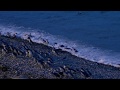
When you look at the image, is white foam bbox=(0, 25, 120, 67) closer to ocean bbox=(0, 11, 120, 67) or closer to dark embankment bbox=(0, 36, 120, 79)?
ocean bbox=(0, 11, 120, 67)

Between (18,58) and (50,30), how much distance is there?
196 cm

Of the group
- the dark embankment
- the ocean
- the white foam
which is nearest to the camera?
the dark embankment

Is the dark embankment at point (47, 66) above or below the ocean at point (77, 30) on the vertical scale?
below

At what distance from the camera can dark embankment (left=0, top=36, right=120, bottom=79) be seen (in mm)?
3031

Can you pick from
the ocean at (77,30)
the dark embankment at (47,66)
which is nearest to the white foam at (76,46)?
the ocean at (77,30)

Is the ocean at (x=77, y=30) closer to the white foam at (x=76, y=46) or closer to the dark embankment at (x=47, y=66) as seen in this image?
the white foam at (x=76, y=46)

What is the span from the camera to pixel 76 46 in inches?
171

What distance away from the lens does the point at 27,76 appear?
9.75ft

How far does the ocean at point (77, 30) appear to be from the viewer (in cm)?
404

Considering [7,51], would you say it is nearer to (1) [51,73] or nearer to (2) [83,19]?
(1) [51,73]

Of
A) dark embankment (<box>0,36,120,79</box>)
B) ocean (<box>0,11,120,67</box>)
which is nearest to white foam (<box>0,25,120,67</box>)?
ocean (<box>0,11,120,67</box>)

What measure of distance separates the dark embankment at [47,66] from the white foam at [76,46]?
16 centimetres

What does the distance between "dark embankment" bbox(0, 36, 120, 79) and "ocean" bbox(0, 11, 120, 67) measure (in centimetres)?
26
